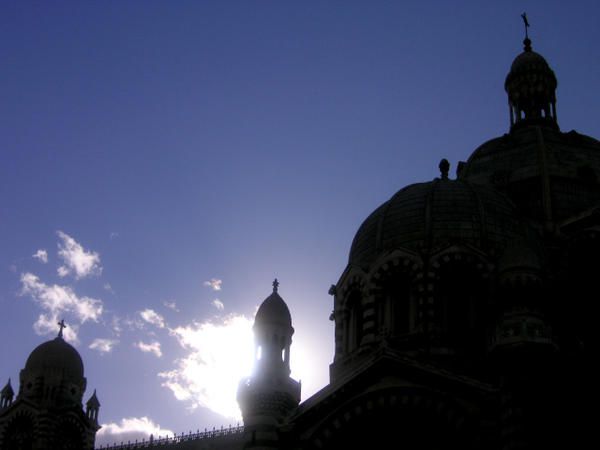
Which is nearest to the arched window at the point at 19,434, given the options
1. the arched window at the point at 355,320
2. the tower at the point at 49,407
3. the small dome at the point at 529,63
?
the tower at the point at 49,407

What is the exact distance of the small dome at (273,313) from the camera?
32094 millimetres

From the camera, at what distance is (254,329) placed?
105ft

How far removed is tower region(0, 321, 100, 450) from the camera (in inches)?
1877

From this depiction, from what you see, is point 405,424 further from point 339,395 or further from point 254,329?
point 254,329

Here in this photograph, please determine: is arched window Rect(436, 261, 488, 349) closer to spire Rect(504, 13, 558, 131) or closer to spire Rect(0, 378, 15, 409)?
spire Rect(504, 13, 558, 131)

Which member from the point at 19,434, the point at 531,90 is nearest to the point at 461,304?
the point at 531,90

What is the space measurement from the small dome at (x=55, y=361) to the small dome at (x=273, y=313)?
67.3ft

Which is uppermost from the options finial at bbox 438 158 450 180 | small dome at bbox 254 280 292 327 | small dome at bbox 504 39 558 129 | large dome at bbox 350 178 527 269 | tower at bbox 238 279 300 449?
small dome at bbox 504 39 558 129

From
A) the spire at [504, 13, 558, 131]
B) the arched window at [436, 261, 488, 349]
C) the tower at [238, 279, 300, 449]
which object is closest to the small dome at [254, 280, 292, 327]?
the tower at [238, 279, 300, 449]

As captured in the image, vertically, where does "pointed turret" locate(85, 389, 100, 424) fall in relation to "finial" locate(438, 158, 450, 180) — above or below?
below

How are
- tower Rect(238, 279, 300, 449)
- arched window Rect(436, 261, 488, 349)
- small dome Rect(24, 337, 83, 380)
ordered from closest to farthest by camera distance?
tower Rect(238, 279, 300, 449) < arched window Rect(436, 261, 488, 349) < small dome Rect(24, 337, 83, 380)

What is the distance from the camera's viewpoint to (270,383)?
1192 inches

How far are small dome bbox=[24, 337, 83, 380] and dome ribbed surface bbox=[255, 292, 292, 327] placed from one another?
67.3ft

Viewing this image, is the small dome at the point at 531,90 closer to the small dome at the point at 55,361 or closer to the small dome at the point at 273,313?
the small dome at the point at 273,313
